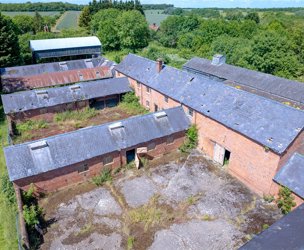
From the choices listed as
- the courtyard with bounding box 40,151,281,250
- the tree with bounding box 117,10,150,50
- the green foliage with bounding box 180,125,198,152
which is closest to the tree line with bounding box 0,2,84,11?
the tree with bounding box 117,10,150,50

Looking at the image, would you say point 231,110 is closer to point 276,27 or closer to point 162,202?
point 162,202

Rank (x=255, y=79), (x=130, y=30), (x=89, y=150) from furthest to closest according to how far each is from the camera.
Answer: (x=130, y=30) < (x=255, y=79) < (x=89, y=150)

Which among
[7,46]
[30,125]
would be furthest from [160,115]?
[7,46]

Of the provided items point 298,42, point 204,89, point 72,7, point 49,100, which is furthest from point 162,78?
point 72,7

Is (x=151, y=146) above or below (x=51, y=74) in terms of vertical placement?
below

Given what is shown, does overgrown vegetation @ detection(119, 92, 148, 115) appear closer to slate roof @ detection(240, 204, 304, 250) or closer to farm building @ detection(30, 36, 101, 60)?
slate roof @ detection(240, 204, 304, 250)

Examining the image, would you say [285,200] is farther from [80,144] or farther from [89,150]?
[80,144]

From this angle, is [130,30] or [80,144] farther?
[130,30]
